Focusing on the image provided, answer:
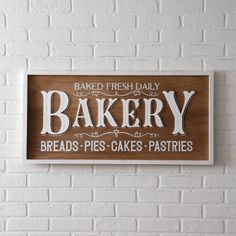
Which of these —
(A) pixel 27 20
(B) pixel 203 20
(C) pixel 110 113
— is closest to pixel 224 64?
(B) pixel 203 20

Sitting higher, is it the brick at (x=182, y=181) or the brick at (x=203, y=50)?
the brick at (x=203, y=50)

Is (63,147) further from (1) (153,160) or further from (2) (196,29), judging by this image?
(2) (196,29)

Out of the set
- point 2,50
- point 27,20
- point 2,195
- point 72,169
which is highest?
point 27,20

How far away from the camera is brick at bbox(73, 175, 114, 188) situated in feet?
4.49

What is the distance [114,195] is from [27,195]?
38 cm

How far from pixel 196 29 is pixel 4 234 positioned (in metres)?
1.21

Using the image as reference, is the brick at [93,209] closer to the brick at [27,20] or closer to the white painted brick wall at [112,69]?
the white painted brick wall at [112,69]

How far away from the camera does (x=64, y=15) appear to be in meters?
1.37

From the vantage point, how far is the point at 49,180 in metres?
1.37

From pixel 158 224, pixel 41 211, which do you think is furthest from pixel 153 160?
pixel 41 211

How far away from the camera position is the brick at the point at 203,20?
1.36 m

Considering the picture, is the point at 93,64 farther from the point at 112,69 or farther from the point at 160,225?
the point at 160,225

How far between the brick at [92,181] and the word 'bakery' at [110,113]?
8.6 inches

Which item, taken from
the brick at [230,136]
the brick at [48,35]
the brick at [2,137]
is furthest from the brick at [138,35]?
the brick at [2,137]
